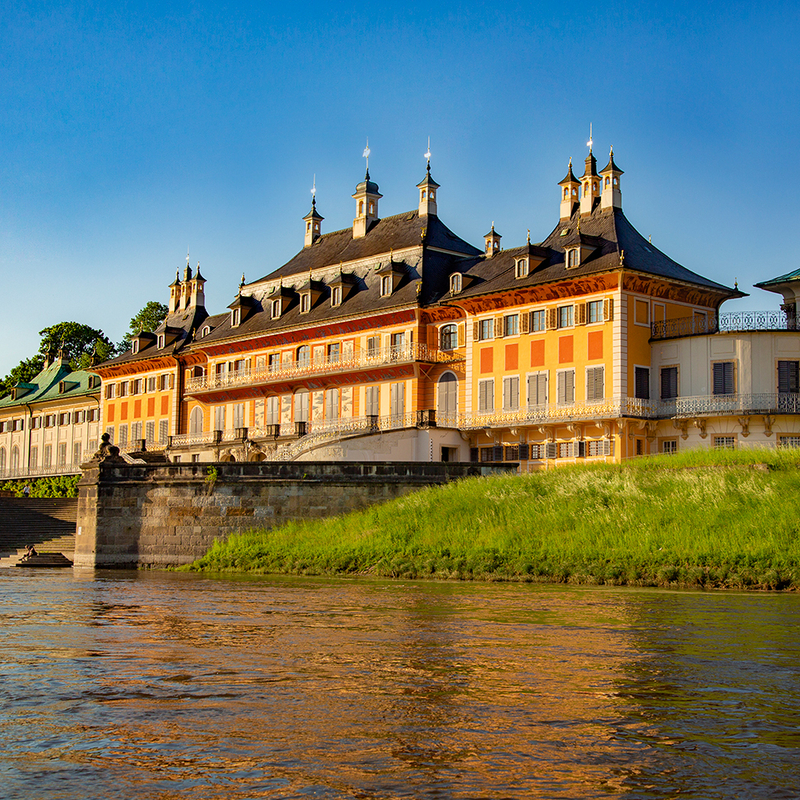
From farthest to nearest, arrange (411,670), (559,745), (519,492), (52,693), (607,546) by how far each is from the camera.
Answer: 1. (519,492)
2. (607,546)
3. (411,670)
4. (52,693)
5. (559,745)

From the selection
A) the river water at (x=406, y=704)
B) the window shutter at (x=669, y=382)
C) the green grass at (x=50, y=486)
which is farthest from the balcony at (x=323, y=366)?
the river water at (x=406, y=704)

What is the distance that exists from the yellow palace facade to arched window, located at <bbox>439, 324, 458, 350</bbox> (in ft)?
0.33

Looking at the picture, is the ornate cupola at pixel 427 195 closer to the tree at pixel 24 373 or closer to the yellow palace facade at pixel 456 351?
the yellow palace facade at pixel 456 351

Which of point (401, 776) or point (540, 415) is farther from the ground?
point (540, 415)

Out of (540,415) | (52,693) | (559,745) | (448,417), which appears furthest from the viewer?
(448,417)

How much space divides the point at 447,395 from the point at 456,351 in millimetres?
2224

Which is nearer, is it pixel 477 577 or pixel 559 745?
pixel 559 745

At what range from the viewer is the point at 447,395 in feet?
176

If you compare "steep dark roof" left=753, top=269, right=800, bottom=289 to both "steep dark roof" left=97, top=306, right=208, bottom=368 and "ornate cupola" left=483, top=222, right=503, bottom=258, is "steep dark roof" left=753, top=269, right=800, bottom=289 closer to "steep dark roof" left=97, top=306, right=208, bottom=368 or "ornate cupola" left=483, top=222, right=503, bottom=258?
"ornate cupola" left=483, top=222, right=503, bottom=258

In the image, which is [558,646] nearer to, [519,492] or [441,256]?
[519,492]

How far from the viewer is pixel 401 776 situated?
7.87 meters

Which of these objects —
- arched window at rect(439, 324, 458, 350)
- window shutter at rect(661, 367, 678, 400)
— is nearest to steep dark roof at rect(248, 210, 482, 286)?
arched window at rect(439, 324, 458, 350)

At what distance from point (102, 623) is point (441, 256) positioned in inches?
1640

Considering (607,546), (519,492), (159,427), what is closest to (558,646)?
(607,546)
